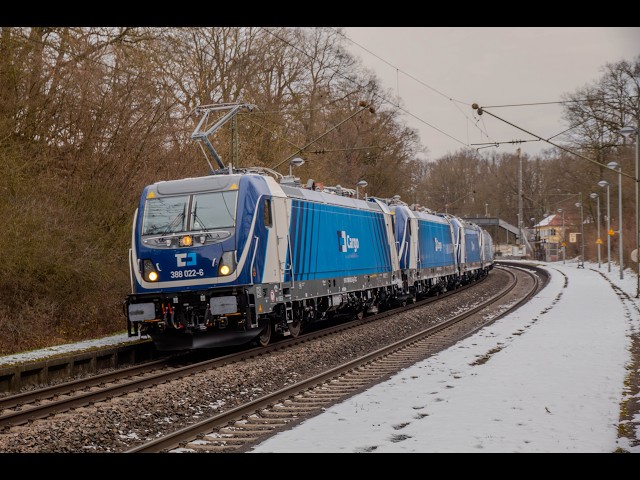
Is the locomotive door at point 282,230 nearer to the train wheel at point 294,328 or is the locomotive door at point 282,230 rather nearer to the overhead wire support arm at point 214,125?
the train wheel at point 294,328

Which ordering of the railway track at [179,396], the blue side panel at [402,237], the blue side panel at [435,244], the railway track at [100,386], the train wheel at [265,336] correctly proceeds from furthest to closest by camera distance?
the blue side panel at [435,244]
the blue side panel at [402,237]
the train wheel at [265,336]
the railway track at [100,386]
the railway track at [179,396]

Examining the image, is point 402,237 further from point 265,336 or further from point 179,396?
point 179,396

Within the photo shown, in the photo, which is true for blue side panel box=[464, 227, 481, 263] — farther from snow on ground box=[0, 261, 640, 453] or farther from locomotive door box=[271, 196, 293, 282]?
locomotive door box=[271, 196, 293, 282]

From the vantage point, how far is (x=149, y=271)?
14672 millimetres

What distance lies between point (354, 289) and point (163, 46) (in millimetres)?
12536

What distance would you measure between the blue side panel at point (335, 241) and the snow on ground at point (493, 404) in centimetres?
380

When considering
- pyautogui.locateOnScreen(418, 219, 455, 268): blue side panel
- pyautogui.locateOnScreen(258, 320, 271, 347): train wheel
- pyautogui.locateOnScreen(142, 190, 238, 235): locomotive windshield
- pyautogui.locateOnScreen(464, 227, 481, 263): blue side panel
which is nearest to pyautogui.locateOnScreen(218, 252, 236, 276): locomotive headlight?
pyautogui.locateOnScreen(142, 190, 238, 235): locomotive windshield

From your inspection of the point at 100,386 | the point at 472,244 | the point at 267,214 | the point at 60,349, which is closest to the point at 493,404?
the point at 100,386

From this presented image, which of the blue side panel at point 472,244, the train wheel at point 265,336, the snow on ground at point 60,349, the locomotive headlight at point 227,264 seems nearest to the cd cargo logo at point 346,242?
the train wheel at point 265,336

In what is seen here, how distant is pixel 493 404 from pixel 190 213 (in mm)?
7319

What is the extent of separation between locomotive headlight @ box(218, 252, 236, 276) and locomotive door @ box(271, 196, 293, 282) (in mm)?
1448

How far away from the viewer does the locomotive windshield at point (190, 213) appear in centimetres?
1453

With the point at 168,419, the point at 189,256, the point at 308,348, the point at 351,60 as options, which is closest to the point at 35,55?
the point at 189,256

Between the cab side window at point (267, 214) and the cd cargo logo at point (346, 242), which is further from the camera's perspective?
the cd cargo logo at point (346, 242)
